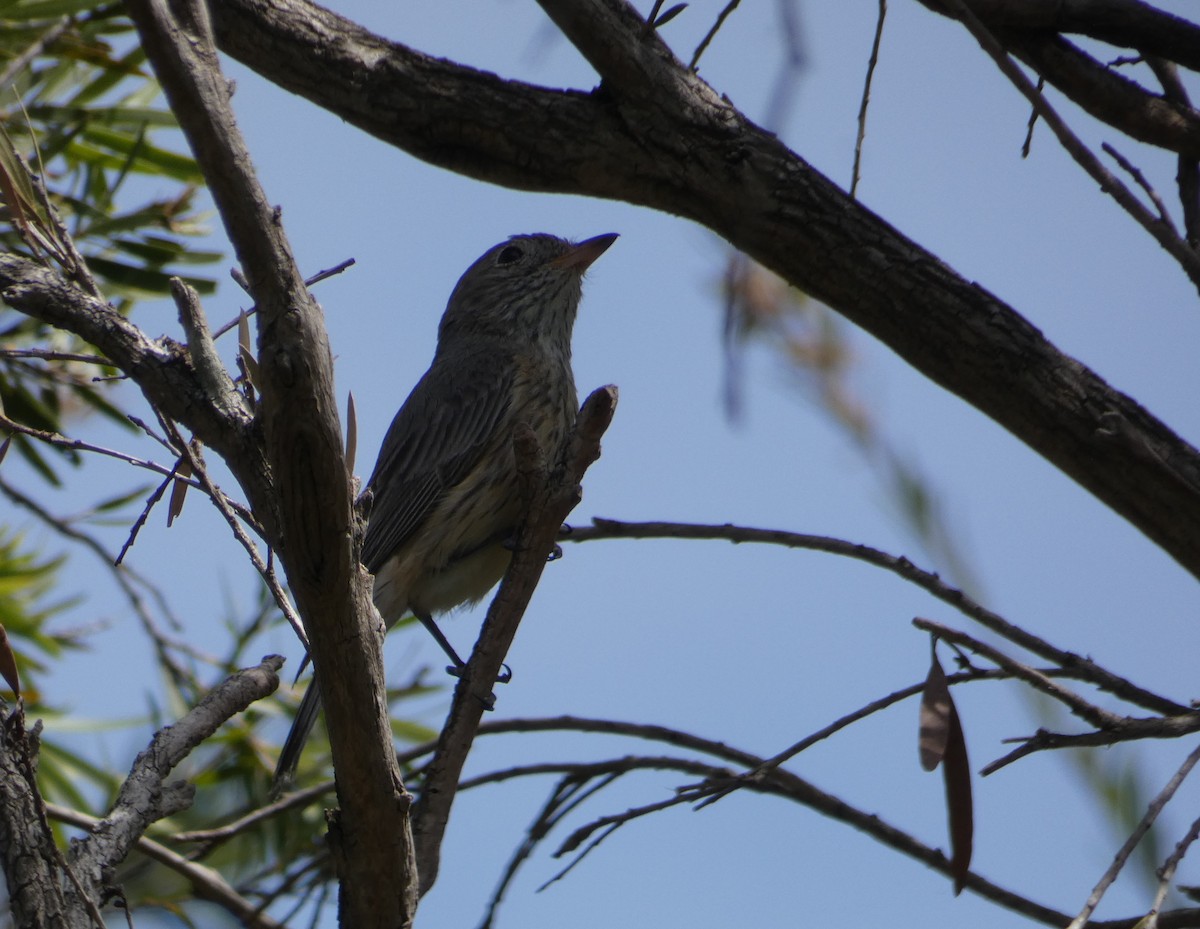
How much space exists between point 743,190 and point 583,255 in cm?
310

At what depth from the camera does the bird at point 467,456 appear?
5594 millimetres

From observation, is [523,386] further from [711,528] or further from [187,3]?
[187,3]

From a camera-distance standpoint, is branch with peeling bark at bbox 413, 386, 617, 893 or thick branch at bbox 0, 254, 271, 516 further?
branch with peeling bark at bbox 413, 386, 617, 893

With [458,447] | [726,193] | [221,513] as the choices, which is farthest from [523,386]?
[221,513]

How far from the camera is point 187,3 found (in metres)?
2.05

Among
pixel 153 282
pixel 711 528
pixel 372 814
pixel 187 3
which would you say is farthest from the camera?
pixel 153 282

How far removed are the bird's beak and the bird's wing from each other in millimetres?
724

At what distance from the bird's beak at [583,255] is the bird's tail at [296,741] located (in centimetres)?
293

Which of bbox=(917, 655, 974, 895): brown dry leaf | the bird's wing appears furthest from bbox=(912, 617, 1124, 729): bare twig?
the bird's wing

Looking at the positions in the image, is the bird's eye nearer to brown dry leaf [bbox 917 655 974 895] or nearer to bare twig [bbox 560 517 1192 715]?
bare twig [bbox 560 517 1192 715]

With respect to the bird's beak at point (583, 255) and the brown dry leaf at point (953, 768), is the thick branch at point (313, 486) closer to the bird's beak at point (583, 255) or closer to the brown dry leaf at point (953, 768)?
the brown dry leaf at point (953, 768)

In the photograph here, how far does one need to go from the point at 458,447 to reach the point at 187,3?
377 centimetres

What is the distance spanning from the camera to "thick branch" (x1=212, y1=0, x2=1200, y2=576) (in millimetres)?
3701

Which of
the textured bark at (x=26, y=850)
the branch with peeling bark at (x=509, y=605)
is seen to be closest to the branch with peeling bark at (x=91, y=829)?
the textured bark at (x=26, y=850)
